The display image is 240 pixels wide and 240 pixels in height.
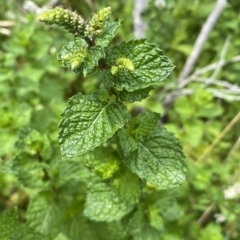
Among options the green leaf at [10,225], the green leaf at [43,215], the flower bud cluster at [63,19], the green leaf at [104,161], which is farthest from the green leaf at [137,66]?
the green leaf at [43,215]

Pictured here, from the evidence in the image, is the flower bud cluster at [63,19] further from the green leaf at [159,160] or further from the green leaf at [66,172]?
the green leaf at [66,172]

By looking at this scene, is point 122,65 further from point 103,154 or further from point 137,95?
point 103,154

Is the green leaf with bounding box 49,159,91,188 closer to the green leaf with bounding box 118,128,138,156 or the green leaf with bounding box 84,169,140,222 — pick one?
the green leaf with bounding box 84,169,140,222

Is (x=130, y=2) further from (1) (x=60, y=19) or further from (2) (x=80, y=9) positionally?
(1) (x=60, y=19)

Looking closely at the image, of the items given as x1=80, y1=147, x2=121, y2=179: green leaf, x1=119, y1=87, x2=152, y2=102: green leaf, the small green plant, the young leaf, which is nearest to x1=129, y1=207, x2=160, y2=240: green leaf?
the small green plant

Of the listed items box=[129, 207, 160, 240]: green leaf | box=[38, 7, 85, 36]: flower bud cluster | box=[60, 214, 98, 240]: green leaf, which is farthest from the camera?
box=[60, 214, 98, 240]: green leaf

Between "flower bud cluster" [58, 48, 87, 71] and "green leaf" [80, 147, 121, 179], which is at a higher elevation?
"flower bud cluster" [58, 48, 87, 71]
